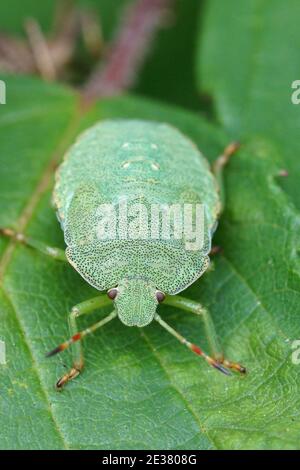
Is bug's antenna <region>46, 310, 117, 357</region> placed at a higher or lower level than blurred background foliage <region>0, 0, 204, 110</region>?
lower

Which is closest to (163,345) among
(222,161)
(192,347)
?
(192,347)

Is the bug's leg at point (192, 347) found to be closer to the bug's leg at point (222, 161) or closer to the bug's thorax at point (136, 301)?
the bug's thorax at point (136, 301)

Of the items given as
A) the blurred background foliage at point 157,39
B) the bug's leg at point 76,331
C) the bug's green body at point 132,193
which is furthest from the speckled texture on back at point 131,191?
the blurred background foliage at point 157,39

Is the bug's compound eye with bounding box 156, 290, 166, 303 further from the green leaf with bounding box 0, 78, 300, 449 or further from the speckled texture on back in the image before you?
A: the green leaf with bounding box 0, 78, 300, 449

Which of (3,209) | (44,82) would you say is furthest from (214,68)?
(3,209)

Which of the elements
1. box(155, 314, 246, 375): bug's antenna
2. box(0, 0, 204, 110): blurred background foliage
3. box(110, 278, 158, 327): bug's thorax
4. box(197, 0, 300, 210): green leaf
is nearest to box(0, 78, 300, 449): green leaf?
box(155, 314, 246, 375): bug's antenna

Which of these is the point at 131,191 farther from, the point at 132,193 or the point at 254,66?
the point at 254,66
